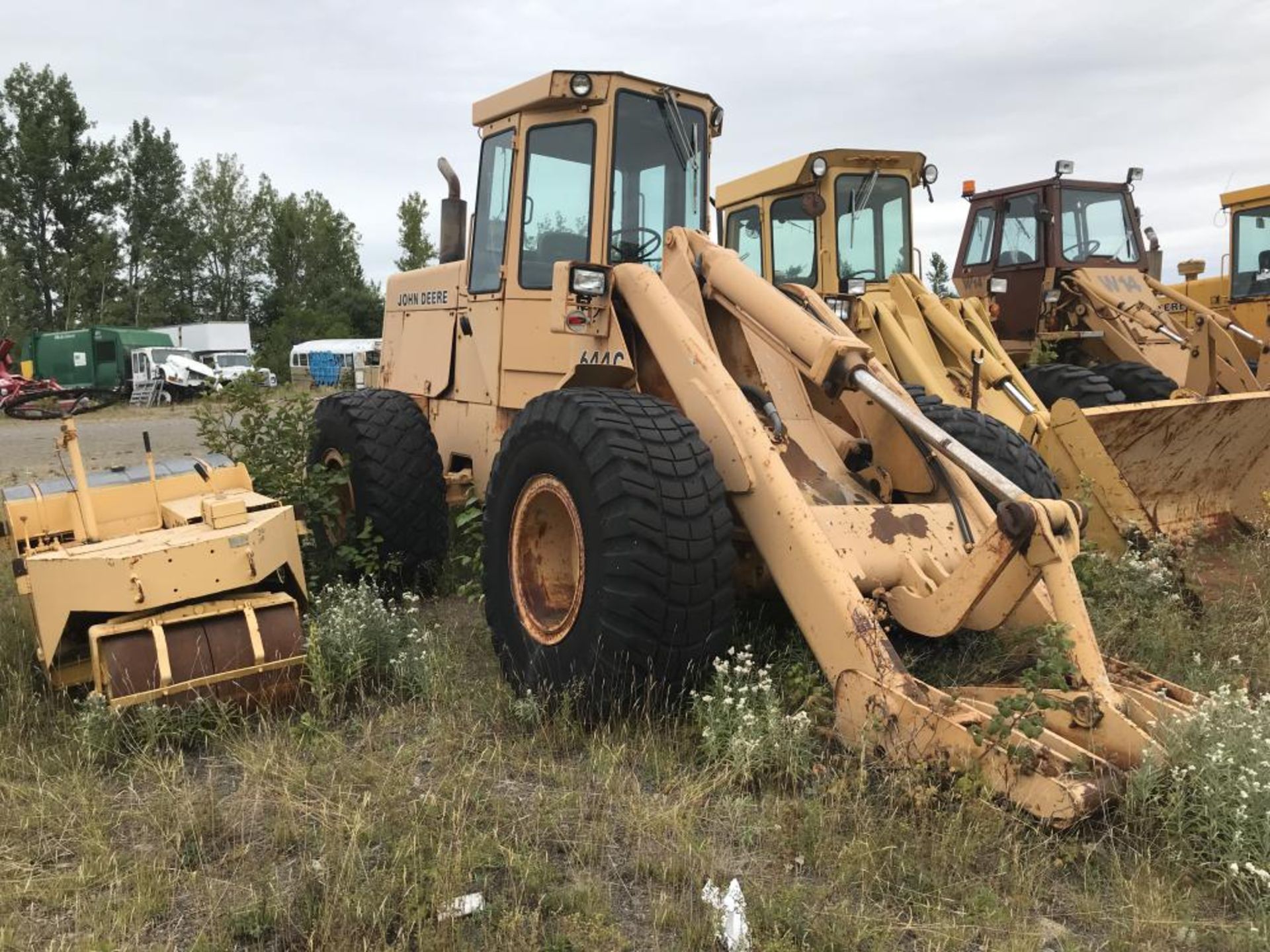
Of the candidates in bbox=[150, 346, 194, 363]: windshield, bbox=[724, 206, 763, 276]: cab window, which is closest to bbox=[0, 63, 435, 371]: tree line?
bbox=[150, 346, 194, 363]: windshield

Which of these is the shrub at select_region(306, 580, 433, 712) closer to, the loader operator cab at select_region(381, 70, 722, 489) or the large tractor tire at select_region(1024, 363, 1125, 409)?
the loader operator cab at select_region(381, 70, 722, 489)

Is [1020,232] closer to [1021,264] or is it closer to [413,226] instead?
[1021,264]

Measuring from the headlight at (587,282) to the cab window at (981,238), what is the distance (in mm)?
7761

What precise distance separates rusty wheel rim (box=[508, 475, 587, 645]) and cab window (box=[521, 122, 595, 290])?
→ 63.9 inches

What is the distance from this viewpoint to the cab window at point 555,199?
5.17 metres

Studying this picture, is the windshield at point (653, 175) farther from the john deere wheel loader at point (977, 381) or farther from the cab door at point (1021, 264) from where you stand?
the cab door at point (1021, 264)

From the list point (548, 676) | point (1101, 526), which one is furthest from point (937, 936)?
point (1101, 526)

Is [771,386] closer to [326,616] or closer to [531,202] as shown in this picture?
[531,202]

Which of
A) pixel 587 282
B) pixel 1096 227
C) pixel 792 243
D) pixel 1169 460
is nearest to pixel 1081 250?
pixel 1096 227

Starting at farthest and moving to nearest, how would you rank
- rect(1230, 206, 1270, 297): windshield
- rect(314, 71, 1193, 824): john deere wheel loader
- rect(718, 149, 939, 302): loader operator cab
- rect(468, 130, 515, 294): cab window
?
rect(1230, 206, 1270, 297): windshield
rect(718, 149, 939, 302): loader operator cab
rect(468, 130, 515, 294): cab window
rect(314, 71, 1193, 824): john deere wheel loader

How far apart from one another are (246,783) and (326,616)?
135 cm

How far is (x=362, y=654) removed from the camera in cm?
435

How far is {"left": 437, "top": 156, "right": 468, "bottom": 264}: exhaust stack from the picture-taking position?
19.8 feet

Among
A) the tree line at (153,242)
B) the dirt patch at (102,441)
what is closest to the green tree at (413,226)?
the tree line at (153,242)
